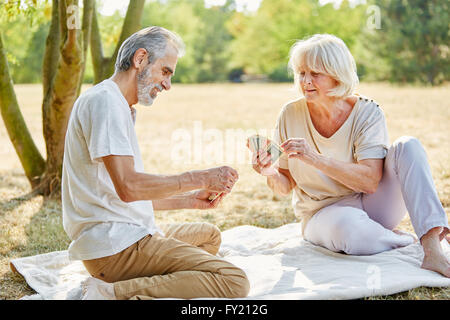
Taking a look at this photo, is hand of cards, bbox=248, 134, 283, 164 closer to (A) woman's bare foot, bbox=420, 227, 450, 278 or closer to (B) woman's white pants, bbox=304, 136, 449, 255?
(B) woman's white pants, bbox=304, 136, 449, 255

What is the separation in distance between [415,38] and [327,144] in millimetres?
23888

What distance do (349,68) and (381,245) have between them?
1131 millimetres

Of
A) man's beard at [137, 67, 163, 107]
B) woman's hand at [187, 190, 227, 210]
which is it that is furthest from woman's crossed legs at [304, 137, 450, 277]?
man's beard at [137, 67, 163, 107]

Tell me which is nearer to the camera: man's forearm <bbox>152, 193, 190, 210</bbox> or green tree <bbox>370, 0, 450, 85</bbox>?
man's forearm <bbox>152, 193, 190, 210</bbox>

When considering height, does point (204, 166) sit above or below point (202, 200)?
below

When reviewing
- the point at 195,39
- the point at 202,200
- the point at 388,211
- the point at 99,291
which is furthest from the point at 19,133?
the point at 195,39

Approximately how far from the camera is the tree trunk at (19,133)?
5762 millimetres

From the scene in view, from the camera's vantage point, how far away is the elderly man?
8.55 feet

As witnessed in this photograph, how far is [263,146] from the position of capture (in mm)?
3404

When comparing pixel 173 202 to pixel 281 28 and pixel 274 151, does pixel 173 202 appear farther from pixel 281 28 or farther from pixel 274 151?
pixel 281 28

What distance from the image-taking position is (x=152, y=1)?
153 feet

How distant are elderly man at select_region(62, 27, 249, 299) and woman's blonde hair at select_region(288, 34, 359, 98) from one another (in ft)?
2.96

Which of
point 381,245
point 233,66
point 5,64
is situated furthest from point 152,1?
point 381,245

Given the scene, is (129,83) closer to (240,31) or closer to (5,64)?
(5,64)
